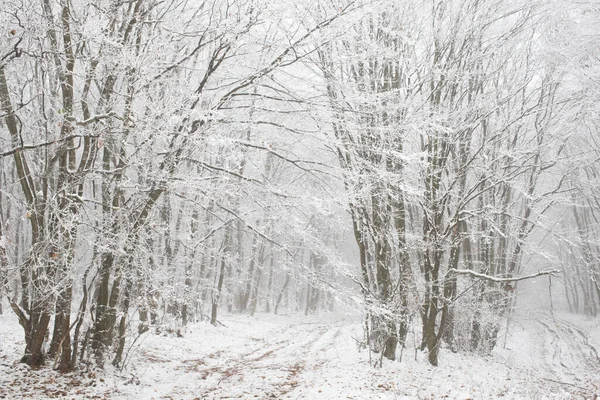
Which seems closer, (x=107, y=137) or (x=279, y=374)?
(x=107, y=137)

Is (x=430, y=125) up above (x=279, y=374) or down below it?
above

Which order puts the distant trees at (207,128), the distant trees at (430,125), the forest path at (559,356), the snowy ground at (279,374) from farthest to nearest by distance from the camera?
the forest path at (559,356)
the distant trees at (430,125)
the snowy ground at (279,374)
the distant trees at (207,128)

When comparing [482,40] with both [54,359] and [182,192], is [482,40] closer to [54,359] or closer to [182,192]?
[182,192]

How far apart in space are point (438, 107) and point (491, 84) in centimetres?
462

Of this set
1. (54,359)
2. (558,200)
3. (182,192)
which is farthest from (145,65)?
(558,200)

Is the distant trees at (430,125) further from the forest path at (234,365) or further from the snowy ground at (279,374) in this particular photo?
the forest path at (234,365)

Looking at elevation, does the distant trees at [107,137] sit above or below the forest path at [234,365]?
above

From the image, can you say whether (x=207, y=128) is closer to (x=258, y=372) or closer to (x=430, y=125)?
(x=430, y=125)

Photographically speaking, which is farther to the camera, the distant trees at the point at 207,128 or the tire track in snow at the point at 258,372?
the tire track in snow at the point at 258,372

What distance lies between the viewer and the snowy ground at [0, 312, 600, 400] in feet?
22.1

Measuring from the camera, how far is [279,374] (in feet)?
28.7

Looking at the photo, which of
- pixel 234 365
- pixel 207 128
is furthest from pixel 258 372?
pixel 207 128

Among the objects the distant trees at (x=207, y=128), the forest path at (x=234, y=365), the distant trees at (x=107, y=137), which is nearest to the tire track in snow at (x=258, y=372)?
the forest path at (x=234, y=365)

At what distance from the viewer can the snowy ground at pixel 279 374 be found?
22.1 ft
